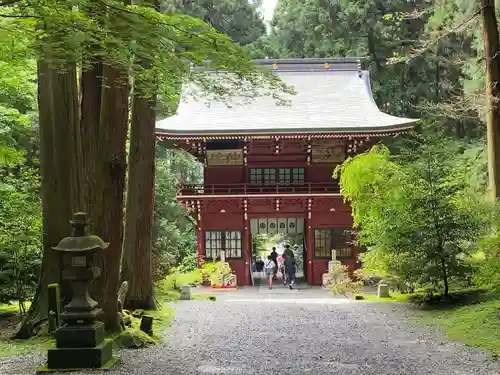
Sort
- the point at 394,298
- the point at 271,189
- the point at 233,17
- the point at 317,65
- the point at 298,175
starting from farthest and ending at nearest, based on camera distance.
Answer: the point at 233,17 → the point at 317,65 → the point at 298,175 → the point at 271,189 → the point at 394,298

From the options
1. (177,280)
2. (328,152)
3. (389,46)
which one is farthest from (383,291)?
(389,46)

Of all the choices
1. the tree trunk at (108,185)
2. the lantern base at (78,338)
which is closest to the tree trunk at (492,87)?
the tree trunk at (108,185)

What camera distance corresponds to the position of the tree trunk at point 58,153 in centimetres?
841

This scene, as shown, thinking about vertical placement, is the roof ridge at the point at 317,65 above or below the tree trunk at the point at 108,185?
above

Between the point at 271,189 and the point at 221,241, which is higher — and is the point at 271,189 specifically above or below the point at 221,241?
above

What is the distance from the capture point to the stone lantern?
5.98 metres

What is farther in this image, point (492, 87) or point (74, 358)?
point (492, 87)

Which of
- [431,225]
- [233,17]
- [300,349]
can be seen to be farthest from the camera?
[233,17]

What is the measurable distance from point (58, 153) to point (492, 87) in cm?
906

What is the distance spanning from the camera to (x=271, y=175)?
70.6ft

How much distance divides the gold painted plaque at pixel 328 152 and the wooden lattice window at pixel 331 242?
2713 millimetres

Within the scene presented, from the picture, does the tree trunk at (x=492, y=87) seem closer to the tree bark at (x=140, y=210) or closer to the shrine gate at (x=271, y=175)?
the tree bark at (x=140, y=210)

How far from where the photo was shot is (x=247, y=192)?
2062cm

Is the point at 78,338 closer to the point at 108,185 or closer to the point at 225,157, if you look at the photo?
the point at 108,185
